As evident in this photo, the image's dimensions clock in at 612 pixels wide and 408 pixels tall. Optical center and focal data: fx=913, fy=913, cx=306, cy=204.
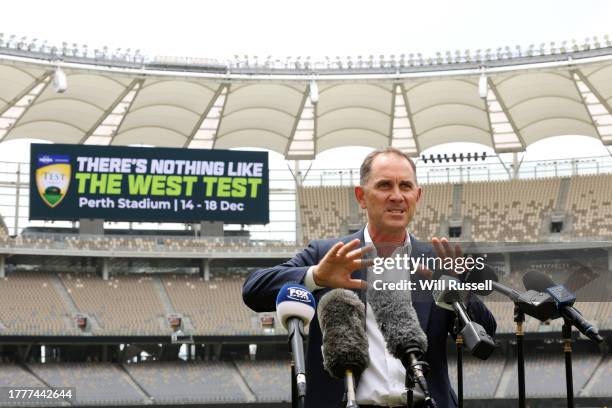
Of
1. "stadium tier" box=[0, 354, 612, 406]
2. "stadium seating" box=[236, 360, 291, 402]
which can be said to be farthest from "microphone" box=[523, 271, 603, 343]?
"stadium seating" box=[236, 360, 291, 402]

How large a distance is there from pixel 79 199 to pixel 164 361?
9370mm

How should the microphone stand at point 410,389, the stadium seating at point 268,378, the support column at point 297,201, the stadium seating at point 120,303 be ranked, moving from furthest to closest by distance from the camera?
the support column at point 297,201
the stadium seating at point 120,303
the stadium seating at point 268,378
the microphone stand at point 410,389

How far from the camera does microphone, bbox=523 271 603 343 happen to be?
167 inches

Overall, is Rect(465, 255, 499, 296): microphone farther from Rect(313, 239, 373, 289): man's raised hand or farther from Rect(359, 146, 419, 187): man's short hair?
Rect(359, 146, 419, 187): man's short hair

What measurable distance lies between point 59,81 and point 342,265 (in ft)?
118

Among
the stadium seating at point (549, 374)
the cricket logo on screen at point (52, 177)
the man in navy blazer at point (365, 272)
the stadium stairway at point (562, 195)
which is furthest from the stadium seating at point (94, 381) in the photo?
the man in navy blazer at point (365, 272)

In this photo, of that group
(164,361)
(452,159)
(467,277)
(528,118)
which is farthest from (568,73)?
(467,277)

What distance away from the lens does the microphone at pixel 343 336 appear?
3.77 metres

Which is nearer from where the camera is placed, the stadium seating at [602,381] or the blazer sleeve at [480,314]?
the blazer sleeve at [480,314]

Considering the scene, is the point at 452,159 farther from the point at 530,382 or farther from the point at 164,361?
the point at 164,361

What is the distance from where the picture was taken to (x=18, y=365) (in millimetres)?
40938

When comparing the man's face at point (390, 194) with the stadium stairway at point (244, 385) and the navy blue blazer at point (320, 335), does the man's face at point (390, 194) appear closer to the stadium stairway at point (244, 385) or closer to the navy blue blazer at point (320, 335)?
the navy blue blazer at point (320, 335)

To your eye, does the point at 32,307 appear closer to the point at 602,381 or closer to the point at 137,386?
the point at 137,386

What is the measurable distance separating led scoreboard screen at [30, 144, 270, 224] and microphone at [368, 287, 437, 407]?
42332mm
